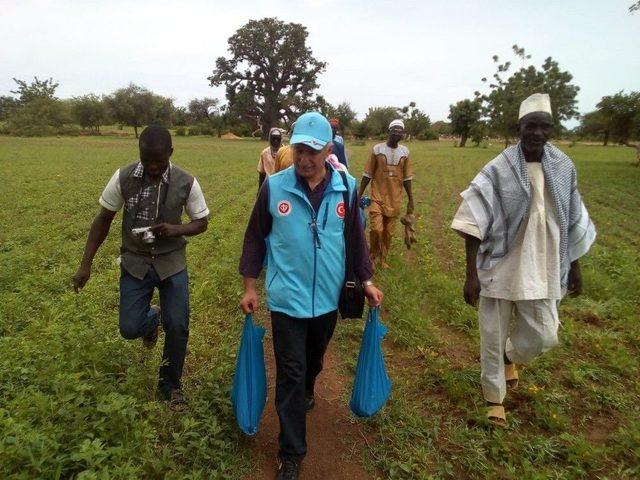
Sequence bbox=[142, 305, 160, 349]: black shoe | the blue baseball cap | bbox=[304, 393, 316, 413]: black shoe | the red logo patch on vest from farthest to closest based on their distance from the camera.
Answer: bbox=[142, 305, 160, 349]: black shoe → bbox=[304, 393, 316, 413]: black shoe → the red logo patch on vest → the blue baseball cap

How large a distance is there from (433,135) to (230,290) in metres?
74.2

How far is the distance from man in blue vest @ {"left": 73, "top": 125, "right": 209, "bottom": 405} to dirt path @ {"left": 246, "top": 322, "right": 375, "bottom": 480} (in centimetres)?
67

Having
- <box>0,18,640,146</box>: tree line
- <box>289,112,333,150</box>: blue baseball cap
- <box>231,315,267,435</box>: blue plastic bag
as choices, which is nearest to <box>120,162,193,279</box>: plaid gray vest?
<box>231,315,267,435</box>: blue plastic bag

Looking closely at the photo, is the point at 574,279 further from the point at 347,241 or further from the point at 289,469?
the point at 289,469

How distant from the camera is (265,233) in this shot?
284 cm

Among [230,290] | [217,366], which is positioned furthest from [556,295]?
[230,290]

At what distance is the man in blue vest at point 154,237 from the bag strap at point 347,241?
1083 millimetres

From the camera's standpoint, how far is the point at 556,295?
3.10 m

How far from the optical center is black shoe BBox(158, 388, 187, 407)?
3225 millimetres

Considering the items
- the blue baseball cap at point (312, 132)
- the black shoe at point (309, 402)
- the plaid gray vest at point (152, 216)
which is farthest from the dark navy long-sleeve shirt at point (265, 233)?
the black shoe at point (309, 402)

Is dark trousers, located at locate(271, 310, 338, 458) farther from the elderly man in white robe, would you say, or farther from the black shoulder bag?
the elderly man in white robe

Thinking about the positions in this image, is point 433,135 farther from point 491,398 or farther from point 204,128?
point 491,398

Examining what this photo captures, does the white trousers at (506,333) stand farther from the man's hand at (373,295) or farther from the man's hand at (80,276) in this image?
the man's hand at (80,276)

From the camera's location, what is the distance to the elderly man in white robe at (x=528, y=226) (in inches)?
117
